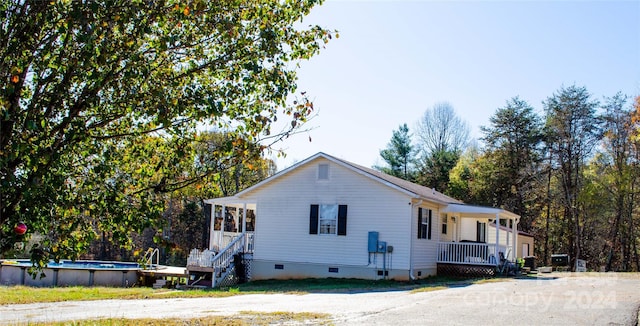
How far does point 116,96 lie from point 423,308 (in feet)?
24.0

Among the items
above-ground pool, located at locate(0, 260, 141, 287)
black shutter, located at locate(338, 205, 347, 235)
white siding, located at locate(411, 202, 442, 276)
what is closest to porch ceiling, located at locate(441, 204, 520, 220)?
white siding, located at locate(411, 202, 442, 276)

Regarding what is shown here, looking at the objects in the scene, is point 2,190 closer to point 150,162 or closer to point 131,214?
point 131,214

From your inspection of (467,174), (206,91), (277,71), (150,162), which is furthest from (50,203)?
(467,174)

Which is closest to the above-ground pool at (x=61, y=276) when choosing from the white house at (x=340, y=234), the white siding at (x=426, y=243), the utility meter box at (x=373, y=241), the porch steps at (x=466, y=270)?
the white house at (x=340, y=234)

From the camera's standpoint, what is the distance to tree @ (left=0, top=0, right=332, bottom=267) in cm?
617

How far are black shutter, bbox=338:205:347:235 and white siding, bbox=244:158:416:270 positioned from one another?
0.46ft

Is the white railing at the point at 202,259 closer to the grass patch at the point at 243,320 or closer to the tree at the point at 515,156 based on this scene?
the grass patch at the point at 243,320

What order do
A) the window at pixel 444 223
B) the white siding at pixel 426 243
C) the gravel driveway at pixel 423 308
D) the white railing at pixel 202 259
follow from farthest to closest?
the window at pixel 444 223, the white railing at pixel 202 259, the white siding at pixel 426 243, the gravel driveway at pixel 423 308

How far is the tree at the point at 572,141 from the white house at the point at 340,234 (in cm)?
1691

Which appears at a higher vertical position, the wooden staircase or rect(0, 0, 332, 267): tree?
rect(0, 0, 332, 267): tree

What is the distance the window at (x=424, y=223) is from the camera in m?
22.7

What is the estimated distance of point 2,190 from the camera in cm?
584

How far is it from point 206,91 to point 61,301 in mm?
11429

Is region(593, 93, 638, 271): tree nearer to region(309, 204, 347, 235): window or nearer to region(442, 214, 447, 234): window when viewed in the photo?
region(442, 214, 447, 234): window
